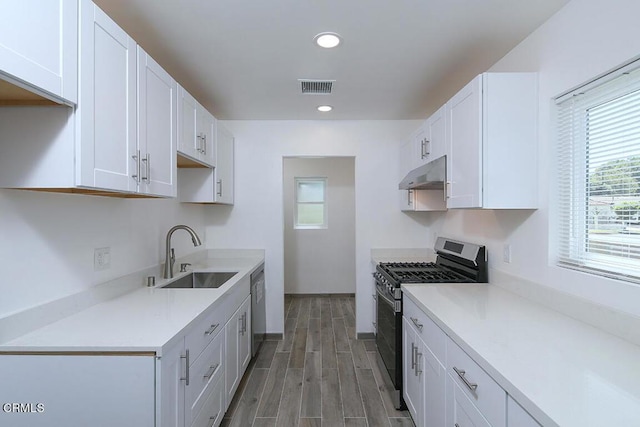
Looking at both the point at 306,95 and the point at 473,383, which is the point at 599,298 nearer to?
the point at 473,383

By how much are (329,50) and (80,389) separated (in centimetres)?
215

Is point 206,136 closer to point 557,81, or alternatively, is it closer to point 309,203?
point 557,81

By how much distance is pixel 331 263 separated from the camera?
5434 mm

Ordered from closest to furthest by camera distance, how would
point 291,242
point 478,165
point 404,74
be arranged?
point 478,165 < point 404,74 < point 291,242

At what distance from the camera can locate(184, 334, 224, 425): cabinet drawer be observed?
150 centimetres

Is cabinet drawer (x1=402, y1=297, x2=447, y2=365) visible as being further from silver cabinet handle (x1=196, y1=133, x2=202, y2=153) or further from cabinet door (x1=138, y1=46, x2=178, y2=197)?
silver cabinet handle (x1=196, y1=133, x2=202, y2=153)

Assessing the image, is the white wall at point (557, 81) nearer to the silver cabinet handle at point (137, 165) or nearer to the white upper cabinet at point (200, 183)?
the silver cabinet handle at point (137, 165)

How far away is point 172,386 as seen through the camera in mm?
1317

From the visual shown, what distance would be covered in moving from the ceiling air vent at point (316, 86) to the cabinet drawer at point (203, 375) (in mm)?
2001

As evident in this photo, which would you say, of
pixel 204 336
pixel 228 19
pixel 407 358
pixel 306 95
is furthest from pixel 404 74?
pixel 204 336

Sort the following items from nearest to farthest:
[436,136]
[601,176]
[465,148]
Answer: [601,176]
[465,148]
[436,136]

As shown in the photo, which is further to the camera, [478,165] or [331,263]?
[331,263]

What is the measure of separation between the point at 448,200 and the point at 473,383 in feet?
4.29

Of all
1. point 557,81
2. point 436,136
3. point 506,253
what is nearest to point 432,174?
point 436,136
